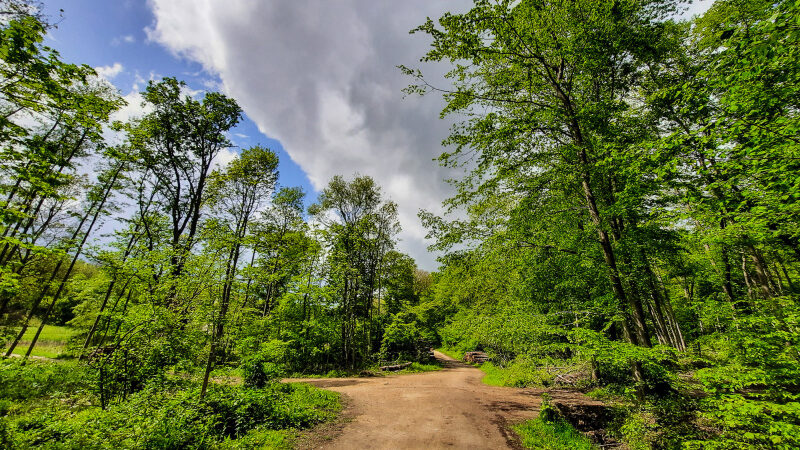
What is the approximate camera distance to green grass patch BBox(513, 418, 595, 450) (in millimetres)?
6504

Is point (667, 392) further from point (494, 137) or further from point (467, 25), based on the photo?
point (467, 25)

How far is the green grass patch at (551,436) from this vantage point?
256 inches

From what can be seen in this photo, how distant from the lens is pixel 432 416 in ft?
27.7

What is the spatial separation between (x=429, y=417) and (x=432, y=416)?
5.8 inches

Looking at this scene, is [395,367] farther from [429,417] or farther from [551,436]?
[551,436]

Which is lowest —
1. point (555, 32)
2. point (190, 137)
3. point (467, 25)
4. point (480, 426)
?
point (480, 426)

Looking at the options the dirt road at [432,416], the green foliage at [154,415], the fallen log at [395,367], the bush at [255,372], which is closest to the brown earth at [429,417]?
the dirt road at [432,416]

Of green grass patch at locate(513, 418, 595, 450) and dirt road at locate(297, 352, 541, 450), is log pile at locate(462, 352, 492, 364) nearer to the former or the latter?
dirt road at locate(297, 352, 541, 450)

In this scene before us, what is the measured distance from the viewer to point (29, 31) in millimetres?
4156

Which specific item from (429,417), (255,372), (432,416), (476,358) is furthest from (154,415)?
(476,358)

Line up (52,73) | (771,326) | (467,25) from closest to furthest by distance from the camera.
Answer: (52,73)
(771,326)
(467,25)

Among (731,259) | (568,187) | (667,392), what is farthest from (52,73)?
(731,259)

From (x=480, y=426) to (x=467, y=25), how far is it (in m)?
11.0

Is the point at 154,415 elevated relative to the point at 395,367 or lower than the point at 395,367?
elevated
